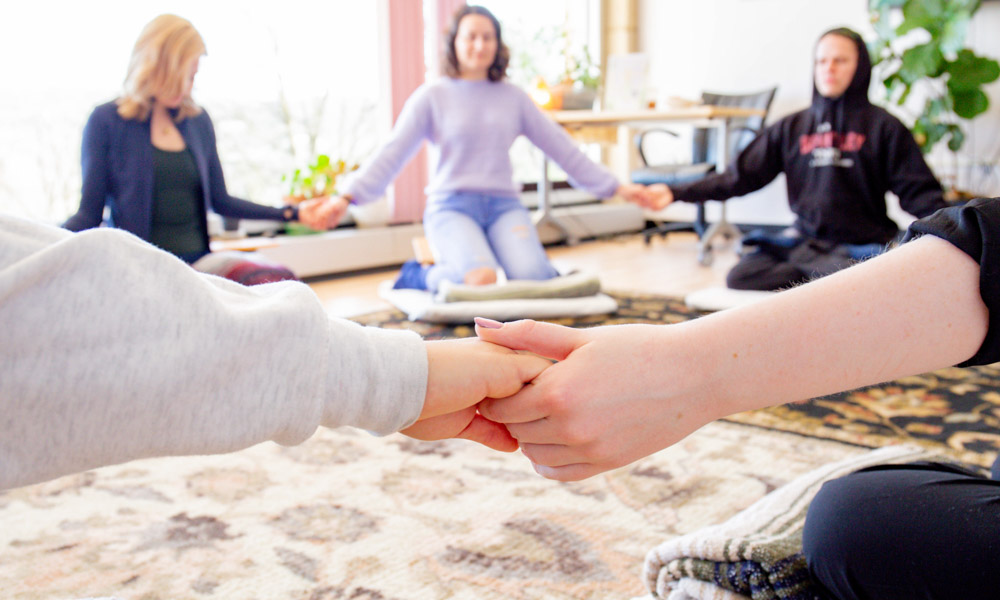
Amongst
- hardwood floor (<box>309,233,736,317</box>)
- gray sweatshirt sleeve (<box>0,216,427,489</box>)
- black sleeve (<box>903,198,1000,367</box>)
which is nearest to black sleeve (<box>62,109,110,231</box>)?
hardwood floor (<box>309,233,736,317</box>)

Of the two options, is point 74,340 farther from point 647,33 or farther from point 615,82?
point 647,33

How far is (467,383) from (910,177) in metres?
2.58

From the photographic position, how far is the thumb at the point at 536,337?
789 mm

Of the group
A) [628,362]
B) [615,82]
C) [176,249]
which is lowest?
[176,249]

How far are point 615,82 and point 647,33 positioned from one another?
1.57m

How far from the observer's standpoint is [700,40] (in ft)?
18.3

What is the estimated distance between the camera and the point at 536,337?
81 centimetres

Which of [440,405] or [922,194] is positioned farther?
[922,194]

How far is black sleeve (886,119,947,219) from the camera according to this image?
9.12ft

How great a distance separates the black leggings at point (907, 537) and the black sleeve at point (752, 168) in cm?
247

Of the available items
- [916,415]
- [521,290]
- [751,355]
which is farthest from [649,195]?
[751,355]

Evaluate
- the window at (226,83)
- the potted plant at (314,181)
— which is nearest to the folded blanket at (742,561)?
the window at (226,83)

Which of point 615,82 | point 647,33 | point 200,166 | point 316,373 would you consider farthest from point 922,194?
point 647,33

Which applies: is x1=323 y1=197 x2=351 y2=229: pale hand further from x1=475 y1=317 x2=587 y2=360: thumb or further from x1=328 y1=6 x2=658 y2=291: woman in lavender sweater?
x1=475 y1=317 x2=587 y2=360: thumb
